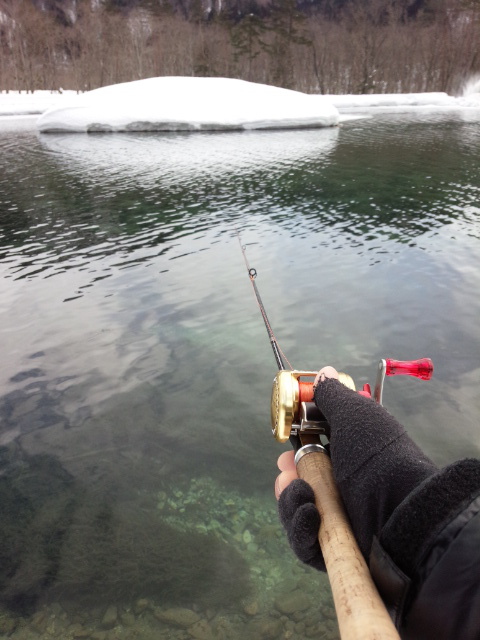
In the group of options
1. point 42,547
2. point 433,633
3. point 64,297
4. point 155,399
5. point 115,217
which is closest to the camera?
point 433,633

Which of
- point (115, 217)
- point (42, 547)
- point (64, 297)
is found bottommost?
point (42, 547)

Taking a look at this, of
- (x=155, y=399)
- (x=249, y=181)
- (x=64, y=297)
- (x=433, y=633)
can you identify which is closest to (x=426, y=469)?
(x=433, y=633)

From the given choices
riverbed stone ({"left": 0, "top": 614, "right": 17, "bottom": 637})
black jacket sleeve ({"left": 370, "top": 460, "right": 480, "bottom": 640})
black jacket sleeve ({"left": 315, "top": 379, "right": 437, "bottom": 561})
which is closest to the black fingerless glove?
black jacket sleeve ({"left": 315, "top": 379, "right": 437, "bottom": 561})

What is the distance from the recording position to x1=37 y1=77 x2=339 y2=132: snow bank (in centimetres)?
3394

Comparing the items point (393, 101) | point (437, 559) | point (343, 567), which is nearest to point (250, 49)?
point (393, 101)

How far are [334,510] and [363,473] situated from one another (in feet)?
0.62

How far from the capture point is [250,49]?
7881 centimetres

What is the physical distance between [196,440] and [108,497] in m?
1.13

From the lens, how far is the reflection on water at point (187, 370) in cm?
345

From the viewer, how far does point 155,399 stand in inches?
228

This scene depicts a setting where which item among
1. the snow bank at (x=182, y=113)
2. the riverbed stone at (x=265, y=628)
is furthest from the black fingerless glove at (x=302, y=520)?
the snow bank at (x=182, y=113)

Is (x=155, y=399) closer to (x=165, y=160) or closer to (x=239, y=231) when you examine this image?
(x=239, y=231)

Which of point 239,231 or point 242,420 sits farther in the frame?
point 239,231

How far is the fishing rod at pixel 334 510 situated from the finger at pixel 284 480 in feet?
0.21
